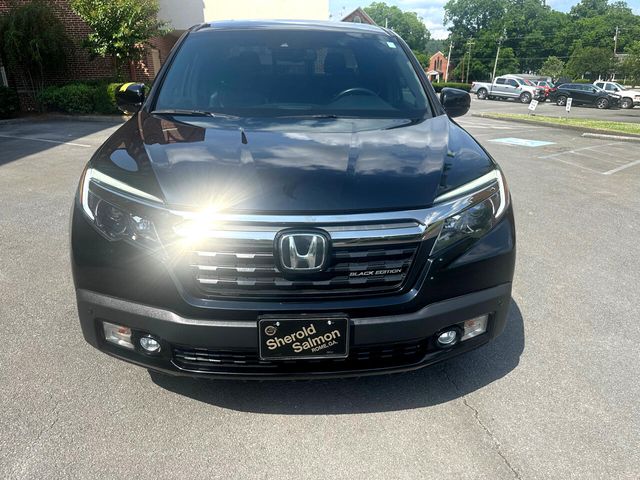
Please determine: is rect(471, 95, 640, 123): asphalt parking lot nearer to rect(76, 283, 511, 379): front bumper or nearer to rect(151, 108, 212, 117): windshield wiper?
rect(151, 108, 212, 117): windshield wiper

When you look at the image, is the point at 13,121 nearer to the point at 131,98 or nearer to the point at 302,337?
the point at 131,98

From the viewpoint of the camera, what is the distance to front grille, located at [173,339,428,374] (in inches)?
82.8

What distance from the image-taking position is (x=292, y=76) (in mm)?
3342

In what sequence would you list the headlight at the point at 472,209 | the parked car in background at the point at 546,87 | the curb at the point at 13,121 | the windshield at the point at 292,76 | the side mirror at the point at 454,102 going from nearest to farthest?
the headlight at the point at 472,209, the windshield at the point at 292,76, the side mirror at the point at 454,102, the curb at the point at 13,121, the parked car in background at the point at 546,87

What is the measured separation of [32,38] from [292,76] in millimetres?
16524

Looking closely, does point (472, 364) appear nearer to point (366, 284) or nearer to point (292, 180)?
point (366, 284)

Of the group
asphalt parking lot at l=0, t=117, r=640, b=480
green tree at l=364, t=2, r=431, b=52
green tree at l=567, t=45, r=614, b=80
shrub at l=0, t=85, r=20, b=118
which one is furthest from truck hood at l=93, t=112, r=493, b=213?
green tree at l=364, t=2, r=431, b=52

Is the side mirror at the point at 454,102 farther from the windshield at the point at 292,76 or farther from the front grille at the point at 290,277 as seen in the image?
the front grille at the point at 290,277

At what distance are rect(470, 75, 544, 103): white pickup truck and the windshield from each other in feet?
118

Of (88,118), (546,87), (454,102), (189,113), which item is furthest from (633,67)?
(189,113)

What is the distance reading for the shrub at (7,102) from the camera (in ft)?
51.2

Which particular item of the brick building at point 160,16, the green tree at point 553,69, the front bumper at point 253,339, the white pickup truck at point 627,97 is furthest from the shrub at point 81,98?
the green tree at point 553,69

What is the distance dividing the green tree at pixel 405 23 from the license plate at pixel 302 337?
13967cm

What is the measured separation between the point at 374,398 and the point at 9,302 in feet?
8.24
